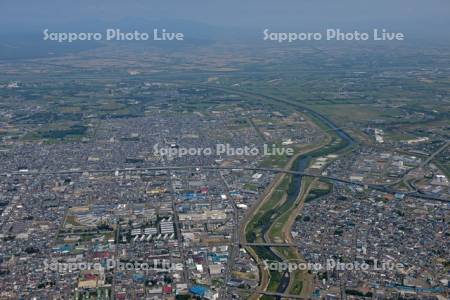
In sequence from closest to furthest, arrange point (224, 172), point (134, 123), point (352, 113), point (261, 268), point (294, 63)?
point (261, 268), point (224, 172), point (134, 123), point (352, 113), point (294, 63)

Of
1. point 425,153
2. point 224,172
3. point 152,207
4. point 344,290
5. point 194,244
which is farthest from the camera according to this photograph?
point 425,153

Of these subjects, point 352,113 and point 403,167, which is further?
point 352,113

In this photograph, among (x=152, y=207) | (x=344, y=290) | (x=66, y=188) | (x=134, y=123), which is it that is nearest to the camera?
(x=344, y=290)

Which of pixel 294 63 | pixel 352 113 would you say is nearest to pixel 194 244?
pixel 352 113

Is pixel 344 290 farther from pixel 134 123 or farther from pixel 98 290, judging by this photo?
pixel 134 123

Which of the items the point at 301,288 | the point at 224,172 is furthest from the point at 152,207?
the point at 301,288

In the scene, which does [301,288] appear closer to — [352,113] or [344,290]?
[344,290]

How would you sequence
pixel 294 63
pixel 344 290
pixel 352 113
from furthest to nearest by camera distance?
pixel 294 63 < pixel 352 113 < pixel 344 290

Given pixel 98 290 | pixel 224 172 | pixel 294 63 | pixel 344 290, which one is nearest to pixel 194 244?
pixel 98 290

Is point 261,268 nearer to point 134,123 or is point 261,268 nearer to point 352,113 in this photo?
point 134,123
